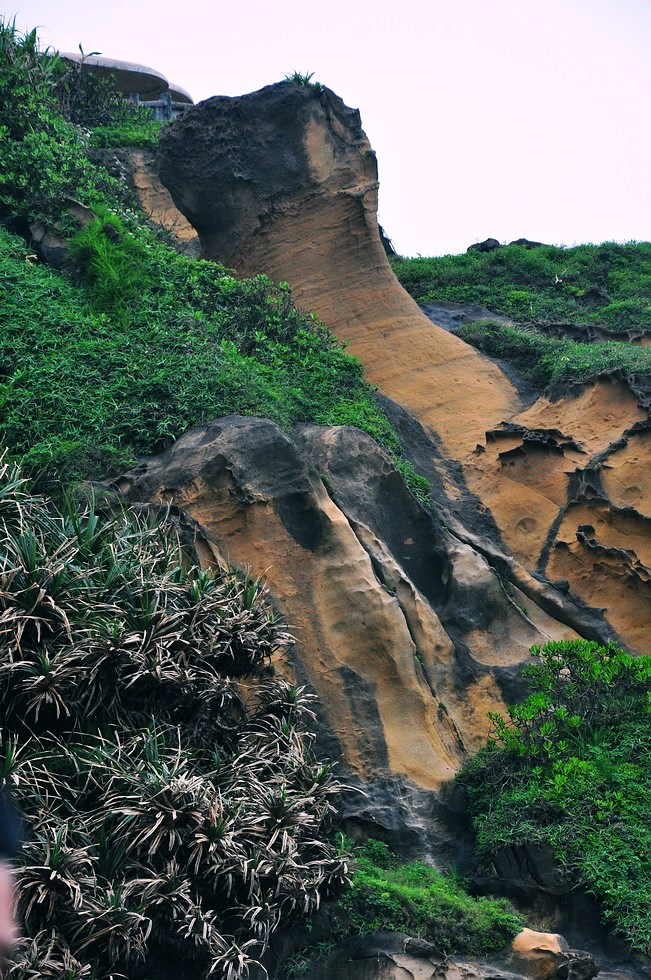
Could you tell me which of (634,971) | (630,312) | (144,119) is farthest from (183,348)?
(144,119)

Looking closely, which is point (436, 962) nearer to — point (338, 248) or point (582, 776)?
point (582, 776)

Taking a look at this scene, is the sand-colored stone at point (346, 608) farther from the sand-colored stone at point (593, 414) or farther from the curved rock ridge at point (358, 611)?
the sand-colored stone at point (593, 414)

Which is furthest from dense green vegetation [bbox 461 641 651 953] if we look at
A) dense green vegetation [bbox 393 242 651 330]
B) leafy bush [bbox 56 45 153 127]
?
leafy bush [bbox 56 45 153 127]

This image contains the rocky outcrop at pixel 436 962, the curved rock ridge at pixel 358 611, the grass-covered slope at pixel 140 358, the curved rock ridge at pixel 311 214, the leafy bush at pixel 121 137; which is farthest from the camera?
the leafy bush at pixel 121 137

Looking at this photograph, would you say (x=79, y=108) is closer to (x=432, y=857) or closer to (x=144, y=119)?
(x=144, y=119)

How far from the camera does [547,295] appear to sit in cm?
1867

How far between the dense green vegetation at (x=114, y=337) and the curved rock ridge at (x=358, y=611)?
0.68 metres

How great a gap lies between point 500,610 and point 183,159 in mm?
8416

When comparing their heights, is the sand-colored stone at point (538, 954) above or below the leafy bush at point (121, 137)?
below

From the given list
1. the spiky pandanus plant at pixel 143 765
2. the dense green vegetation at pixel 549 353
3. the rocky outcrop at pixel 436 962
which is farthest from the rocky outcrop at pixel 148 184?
the rocky outcrop at pixel 436 962

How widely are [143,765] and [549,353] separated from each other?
1012 centimetres

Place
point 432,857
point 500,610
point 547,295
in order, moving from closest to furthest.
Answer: point 432,857 → point 500,610 → point 547,295

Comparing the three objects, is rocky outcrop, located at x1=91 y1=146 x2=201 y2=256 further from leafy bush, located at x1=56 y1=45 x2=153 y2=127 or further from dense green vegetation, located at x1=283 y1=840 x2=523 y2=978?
dense green vegetation, located at x1=283 y1=840 x2=523 y2=978

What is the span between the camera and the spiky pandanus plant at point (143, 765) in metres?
6.38
